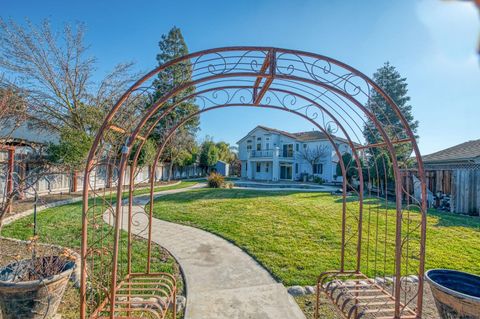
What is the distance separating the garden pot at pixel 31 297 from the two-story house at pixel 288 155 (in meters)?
A: 22.9

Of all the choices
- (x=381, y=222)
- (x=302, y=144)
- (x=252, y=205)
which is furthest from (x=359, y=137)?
(x=302, y=144)

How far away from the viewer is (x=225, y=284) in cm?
348

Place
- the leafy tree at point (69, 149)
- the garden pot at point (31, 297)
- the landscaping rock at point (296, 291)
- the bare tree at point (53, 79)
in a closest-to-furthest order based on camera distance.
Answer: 1. the garden pot at point (31, 297)
2. the landscaping rock at point (296, 291)
3. the leafy tree at point (69, 149)
4. the bare tree at point (53, 79)

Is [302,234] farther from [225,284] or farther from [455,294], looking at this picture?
[455,294]

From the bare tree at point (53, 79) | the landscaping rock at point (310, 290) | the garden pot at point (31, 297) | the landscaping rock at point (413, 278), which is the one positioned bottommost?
the landscaping rock at point (310, 290)

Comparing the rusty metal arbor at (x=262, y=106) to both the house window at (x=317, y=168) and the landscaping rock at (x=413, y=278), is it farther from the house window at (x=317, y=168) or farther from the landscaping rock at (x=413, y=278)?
the house window at (x=317, y=168)

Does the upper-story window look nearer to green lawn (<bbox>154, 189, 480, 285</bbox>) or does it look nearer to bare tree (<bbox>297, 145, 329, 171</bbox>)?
bare tree (<bbox>297, 145, 329, 171</bbox>)

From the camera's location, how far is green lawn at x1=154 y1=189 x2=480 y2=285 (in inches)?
167

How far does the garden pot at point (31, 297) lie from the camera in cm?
213

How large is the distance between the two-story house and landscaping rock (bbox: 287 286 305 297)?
21.2 metres

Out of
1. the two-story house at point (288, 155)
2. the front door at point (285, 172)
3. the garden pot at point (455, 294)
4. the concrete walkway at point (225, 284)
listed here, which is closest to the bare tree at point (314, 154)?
the two-story house at point (288, 155)

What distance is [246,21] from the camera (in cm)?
397

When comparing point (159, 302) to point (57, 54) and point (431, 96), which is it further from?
point (57, 54)

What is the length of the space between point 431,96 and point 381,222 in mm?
4867
